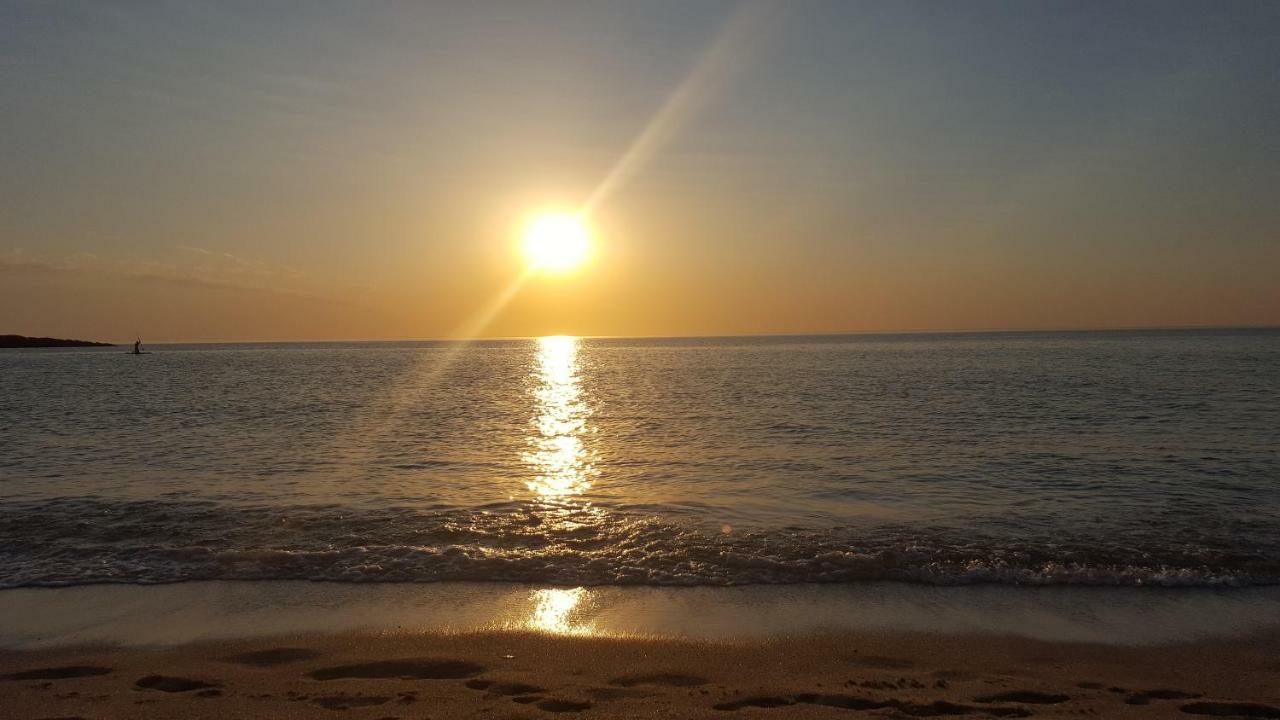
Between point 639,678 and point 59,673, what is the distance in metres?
5.78

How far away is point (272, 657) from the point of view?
7.45 metres

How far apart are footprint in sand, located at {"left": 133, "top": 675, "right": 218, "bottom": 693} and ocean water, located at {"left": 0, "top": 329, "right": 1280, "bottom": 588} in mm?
3444

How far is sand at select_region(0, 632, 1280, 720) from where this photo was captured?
623 centimetres

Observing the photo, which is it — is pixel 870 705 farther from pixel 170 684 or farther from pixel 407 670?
pixel 170 684

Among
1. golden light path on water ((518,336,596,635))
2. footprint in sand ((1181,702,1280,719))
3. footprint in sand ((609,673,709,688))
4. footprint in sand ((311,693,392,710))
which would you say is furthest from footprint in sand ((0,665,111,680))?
footprint in sand ((1181,702,1280,719))

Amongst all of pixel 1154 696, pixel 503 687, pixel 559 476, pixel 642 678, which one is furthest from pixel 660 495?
pixel 1154 696

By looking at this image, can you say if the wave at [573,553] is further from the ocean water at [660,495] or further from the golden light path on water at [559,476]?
the golden light path on water at [559,476]

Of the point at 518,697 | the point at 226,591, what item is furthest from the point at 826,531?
the point at 226,591

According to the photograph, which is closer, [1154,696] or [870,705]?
[870,705]

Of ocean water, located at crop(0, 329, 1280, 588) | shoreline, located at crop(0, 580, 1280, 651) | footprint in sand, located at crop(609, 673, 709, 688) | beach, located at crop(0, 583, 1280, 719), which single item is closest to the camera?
beach, located at crop(0, 583, 1280, 719)

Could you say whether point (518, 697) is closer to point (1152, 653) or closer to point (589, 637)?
point (589, 637)

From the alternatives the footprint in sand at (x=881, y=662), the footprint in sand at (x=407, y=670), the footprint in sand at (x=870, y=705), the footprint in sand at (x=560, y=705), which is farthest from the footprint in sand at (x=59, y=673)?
the footprint in sand at (x=881, y=662)

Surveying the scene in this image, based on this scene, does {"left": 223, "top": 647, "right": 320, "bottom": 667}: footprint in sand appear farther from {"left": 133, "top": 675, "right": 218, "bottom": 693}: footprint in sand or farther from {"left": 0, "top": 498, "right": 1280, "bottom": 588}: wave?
{"left": 0, "top": 498, "right": 1280, "bottom": 588}: wave

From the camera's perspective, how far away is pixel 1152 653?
7562 millimetres
